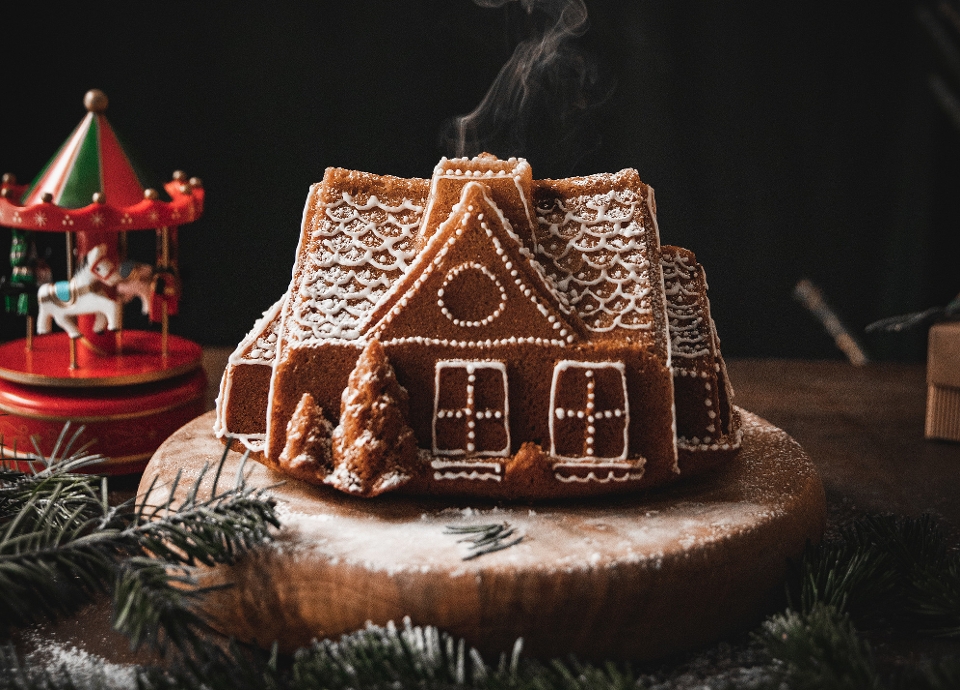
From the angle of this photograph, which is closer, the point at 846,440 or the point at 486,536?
the point at 486,536

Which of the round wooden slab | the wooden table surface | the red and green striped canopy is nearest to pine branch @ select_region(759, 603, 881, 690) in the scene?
the round wooden slab

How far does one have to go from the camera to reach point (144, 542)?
102cm

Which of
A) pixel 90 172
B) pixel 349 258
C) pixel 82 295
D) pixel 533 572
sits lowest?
pixel 533 572

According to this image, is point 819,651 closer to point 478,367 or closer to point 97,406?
point 478,367

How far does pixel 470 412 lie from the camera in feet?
3.99

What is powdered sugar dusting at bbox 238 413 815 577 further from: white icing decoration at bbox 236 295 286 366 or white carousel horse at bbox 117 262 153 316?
white carousel horse at bbox 117 262 153 316

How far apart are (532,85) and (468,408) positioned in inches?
30.3

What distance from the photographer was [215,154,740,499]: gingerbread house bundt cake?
3.95ft

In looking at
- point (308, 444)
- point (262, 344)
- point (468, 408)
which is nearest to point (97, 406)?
point (262, 344)

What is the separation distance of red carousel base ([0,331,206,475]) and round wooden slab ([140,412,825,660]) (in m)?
0.46

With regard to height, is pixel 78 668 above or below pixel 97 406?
below

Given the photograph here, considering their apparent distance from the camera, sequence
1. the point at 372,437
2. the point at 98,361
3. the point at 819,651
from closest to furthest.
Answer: the point at 819,651 → the point at 372,437 → the point at 98,361

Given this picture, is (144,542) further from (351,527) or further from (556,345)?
(556,345)

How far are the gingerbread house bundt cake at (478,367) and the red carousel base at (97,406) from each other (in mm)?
435
